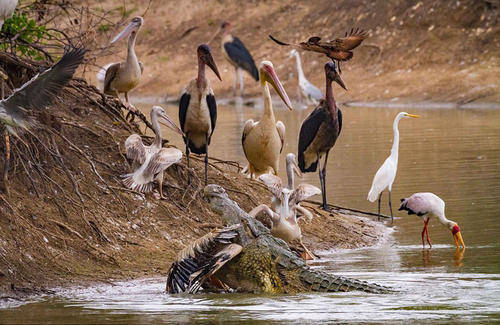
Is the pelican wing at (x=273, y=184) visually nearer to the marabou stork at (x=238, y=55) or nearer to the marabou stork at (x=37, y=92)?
the marabou stork at (x=37, y=92)

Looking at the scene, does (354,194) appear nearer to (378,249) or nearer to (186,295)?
(378,249)

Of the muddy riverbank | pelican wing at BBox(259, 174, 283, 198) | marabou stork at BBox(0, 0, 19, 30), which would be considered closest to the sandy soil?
the muddy riverbank

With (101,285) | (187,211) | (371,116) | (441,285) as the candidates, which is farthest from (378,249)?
(371,116)

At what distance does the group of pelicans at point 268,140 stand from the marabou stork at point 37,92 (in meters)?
2.10

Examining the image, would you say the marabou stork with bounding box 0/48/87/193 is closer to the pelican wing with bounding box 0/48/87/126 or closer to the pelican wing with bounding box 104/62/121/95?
the pelican wing with bounding box 0/48/87/126

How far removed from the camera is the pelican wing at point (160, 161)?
9.56 meters

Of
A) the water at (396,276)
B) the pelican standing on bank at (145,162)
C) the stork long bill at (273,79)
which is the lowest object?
the water at (396,276)

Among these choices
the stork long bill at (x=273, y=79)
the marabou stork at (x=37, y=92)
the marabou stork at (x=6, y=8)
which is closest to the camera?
the marabou stork at (x=37, y=92)

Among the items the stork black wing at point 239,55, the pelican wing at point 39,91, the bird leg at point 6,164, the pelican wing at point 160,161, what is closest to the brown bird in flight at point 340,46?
the pelican wing at point 160,161

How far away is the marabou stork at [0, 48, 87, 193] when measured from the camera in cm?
748

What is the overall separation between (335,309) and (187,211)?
132 inches

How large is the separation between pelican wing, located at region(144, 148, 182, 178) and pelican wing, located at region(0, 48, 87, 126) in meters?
2.09

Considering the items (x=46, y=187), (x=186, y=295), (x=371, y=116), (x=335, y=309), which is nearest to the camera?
(x=335, y=309)

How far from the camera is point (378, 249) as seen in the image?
10094 millimetres
